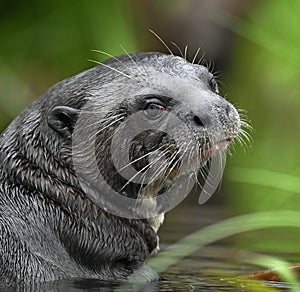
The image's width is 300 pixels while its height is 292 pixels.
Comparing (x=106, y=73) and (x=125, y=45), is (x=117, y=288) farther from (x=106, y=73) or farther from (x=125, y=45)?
(x=125, y=45)

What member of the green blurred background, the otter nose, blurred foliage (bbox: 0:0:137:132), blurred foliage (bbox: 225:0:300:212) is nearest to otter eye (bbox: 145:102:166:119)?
the otter nose

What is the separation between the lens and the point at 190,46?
10.7 meters

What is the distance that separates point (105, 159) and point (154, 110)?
12.9 inches

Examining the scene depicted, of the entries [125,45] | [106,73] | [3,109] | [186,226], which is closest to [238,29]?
[125,45]

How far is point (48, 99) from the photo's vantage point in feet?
18.2

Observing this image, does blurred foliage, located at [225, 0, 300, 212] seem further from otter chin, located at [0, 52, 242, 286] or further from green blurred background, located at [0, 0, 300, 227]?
otter chin, located at [0, 52, 242, 286]

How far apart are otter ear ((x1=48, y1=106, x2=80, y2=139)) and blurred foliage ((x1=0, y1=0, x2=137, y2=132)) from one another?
426 centimetres

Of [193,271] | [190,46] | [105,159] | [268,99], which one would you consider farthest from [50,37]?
[105,159]

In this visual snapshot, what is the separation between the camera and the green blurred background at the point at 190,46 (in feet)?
31.2

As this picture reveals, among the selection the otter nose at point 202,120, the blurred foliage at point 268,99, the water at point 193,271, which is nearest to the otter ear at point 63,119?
the otter nose at point 202,120

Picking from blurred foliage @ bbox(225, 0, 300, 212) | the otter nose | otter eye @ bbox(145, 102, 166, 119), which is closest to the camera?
the otter nose

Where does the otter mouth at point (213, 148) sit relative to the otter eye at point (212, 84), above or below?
below

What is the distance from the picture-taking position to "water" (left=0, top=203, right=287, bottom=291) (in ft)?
17.0

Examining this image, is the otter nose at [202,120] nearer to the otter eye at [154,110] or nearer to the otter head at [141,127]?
the otter head at [141,127]
